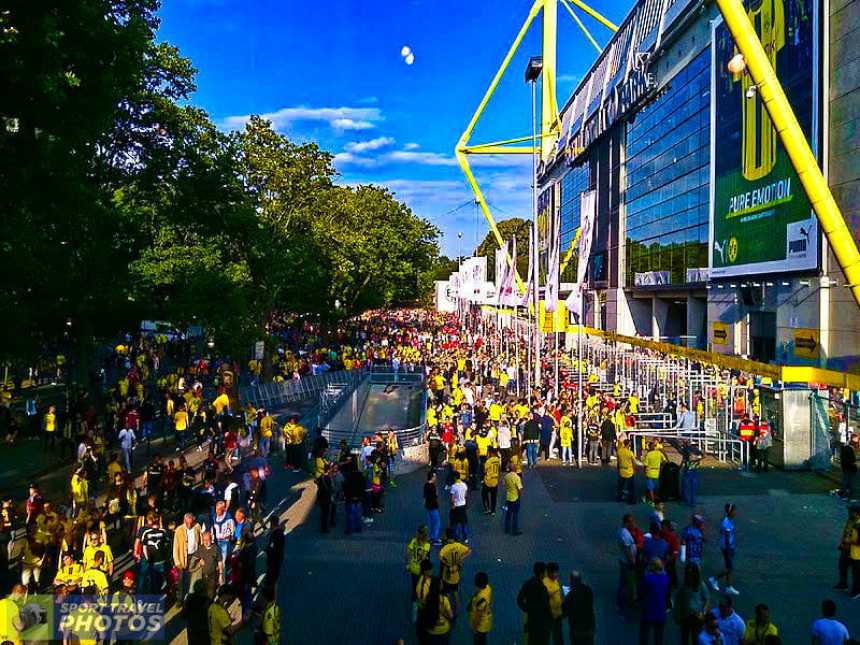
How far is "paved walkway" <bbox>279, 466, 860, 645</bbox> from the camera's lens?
9102mm

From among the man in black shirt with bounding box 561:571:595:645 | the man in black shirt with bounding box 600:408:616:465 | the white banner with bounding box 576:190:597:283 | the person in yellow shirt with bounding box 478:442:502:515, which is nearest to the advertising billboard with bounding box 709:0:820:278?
the white banner with bounding box 576:190:597:283

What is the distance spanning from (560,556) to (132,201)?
1811 cm

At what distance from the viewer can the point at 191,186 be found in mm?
23234

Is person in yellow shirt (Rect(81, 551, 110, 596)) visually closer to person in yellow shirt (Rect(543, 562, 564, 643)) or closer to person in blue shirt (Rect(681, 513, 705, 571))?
person in yellow shirt (Rect(543, 562, 564, 643))

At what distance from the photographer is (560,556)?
37.8ft

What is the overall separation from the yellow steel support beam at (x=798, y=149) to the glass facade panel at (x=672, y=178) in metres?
23.9

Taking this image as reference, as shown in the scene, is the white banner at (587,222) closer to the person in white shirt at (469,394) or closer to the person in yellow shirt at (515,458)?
the person in white shirt at (469,394)

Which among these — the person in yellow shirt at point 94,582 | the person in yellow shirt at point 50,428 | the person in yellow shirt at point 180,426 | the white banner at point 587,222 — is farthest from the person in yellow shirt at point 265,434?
the person in yellow shirt at point 94,582

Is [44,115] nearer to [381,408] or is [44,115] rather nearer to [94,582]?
[94,582]

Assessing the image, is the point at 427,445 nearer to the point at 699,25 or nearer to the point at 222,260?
the point at 222,260

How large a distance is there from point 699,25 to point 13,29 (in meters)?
31.5

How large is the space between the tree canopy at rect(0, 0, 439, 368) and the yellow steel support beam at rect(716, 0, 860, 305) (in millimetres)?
10350

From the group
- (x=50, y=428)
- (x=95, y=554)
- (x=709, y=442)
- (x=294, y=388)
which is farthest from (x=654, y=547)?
(x=294, y=388)

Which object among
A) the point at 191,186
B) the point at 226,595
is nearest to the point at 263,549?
the point at 226,595
